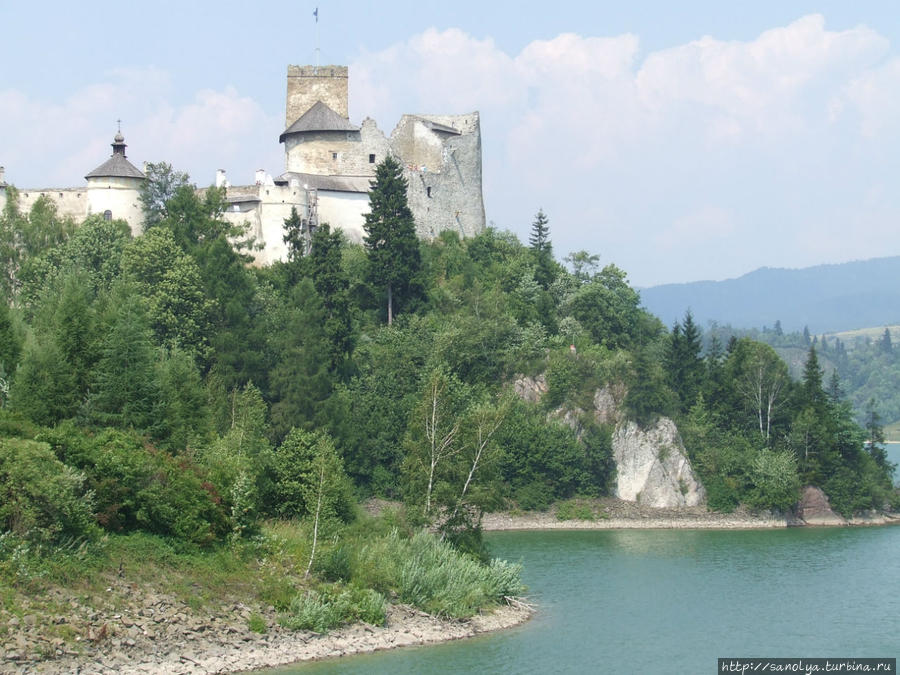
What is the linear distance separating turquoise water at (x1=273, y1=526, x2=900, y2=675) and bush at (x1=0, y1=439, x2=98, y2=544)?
19.6ft

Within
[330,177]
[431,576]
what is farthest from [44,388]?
[330,177]

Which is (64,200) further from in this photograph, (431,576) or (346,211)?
(431,576)

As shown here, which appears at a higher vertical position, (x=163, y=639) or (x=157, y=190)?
(x=157, y=190)

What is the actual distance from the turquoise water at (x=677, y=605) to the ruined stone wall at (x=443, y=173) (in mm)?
18488

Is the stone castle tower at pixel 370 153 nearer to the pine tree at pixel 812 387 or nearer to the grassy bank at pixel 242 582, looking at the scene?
the pine tree at pixel 812 387

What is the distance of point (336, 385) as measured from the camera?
177ft

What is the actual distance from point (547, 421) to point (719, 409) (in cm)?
847

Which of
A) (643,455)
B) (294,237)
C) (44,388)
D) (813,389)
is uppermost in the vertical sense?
(294,237)

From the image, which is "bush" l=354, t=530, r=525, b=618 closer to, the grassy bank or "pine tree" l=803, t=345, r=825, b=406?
the grassy bank

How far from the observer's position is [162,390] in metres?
37.2

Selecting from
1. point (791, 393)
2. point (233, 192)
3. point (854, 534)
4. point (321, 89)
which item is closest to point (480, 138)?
point (321, 89)

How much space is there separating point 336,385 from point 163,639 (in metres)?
→ 26.0

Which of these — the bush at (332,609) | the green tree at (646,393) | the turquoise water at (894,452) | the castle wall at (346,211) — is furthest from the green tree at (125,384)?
the turquoise water at (894,452)

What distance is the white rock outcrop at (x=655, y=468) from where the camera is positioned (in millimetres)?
58188
